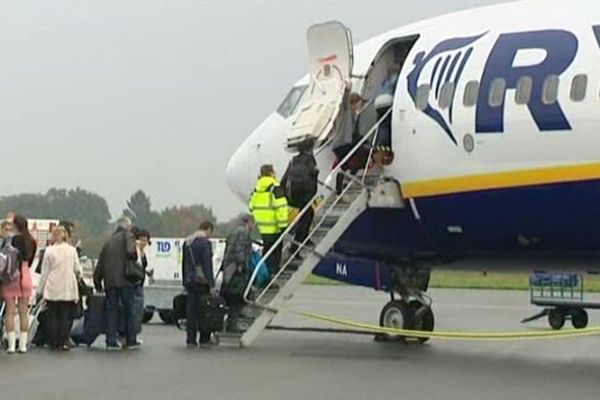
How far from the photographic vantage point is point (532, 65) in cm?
1586

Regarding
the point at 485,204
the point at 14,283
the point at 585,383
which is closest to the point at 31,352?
the point at 14,283

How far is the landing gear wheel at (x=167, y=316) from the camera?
24.8m

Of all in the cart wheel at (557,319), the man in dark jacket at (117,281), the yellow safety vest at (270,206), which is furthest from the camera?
the cart wheel at (557,319)

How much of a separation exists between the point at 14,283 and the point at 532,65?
7.67 meters

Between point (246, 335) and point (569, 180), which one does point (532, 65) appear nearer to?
point (569, 180)

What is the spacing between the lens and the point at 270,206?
17844 mm

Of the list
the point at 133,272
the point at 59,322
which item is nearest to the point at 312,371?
the point at 133,272

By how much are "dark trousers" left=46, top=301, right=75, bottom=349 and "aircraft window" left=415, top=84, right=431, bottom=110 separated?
19.1 feet

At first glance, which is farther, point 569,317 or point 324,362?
point 569,317

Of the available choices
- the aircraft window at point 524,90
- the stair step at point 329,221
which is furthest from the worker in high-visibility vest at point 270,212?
the aircraft window at point 524,90

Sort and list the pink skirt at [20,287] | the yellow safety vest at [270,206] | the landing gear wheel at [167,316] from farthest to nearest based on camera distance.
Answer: the landing gear wheel at [167,316] < the yellow safety vest at [270,206] < the pink skirt at [20,287]

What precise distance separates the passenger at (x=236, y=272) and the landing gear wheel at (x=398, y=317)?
2.64 metres

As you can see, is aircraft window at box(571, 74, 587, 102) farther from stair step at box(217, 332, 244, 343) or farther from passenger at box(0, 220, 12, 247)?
passenger at box(0, 220, 12, 247)

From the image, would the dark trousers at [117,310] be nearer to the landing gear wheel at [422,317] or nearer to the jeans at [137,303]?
the jeans at [137,303]
